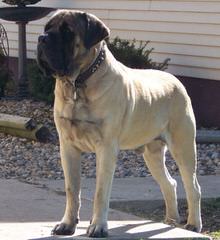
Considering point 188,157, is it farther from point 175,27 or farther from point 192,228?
point 175,27

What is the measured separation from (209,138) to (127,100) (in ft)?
17.9

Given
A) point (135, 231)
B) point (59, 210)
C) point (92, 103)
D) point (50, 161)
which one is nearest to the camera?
point (92, 103)

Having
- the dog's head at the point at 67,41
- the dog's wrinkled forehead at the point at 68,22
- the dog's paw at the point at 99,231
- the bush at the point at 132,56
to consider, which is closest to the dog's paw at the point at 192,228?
the dog's paw at the point at 99,231

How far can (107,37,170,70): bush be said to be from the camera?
1345 cm

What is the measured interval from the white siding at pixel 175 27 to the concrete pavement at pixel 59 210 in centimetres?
371

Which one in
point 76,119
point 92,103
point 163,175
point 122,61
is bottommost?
point 122,61

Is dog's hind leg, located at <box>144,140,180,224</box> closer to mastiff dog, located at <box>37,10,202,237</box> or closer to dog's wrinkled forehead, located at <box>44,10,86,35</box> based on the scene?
mastiff dog, located at <box>37,10,202,237</box>

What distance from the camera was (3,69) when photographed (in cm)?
1617

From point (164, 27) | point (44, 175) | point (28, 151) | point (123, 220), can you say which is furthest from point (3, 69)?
point (123, 220)

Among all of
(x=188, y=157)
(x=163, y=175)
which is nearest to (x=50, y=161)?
(x=163, y=175)

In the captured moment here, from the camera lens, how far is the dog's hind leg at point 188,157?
24.3 feet

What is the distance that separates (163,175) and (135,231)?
0.76 m

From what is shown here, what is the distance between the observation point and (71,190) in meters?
6.87

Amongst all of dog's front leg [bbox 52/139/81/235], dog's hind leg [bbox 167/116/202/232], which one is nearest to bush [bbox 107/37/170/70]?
dog's hind leg [bbox 167/116/202/232]
